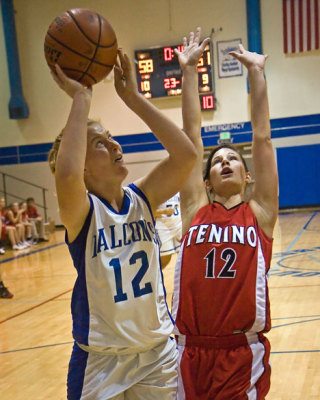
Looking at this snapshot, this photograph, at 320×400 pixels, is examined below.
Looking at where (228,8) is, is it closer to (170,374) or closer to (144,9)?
(144,9)

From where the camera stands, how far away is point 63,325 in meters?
5.54

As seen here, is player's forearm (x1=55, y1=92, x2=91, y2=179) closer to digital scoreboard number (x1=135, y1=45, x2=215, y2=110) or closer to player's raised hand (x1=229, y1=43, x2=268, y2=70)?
player's raised hand (x1=229, y1=43, x2=268, y2=70)

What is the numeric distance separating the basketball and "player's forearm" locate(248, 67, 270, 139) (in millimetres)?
678

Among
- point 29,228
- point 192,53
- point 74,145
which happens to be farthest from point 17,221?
point 74,145

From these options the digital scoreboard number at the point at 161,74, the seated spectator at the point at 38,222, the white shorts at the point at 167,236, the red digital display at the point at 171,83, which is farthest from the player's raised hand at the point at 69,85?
the red digital display at the point at 171,83

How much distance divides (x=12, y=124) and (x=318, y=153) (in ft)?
30.0

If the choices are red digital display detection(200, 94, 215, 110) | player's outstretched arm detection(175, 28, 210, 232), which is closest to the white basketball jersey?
player's outstretched arm detection(175, 28, 210, 232)

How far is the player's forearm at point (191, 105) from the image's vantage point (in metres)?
2.42

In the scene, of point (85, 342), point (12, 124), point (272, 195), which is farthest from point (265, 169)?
point (12, 124)

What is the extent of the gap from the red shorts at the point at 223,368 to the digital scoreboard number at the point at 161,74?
12711 mm

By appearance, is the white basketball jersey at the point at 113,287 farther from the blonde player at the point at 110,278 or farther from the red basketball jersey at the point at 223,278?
the red basketball jersey at the point at 223,278

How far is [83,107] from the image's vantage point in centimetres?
176

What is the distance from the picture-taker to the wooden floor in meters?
3.78

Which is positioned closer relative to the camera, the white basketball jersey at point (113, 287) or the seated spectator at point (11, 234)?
the white basketball jersey at point (113, 287)
